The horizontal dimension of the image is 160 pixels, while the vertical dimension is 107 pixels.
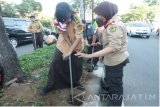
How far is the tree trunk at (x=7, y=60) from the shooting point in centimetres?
482

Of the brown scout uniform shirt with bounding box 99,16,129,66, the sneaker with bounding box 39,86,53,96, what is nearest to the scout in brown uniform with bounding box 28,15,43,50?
the sneaker with bounding box 39,86,53,96

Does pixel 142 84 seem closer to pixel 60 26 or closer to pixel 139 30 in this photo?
pixel 60 26

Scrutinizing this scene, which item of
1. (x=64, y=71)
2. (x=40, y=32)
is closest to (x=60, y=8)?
(x=64, y=71)

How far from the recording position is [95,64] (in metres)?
6.91

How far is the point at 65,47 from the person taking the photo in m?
4.21

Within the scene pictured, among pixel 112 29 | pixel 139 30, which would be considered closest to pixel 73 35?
pixel 112 29

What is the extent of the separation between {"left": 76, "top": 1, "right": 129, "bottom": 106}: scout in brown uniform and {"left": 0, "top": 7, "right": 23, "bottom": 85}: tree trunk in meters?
1.89

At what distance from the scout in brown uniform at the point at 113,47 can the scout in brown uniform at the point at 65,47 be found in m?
0.43

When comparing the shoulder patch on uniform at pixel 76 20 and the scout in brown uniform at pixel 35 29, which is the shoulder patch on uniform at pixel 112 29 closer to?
the shoulder patch on uniform at pixel 76 20

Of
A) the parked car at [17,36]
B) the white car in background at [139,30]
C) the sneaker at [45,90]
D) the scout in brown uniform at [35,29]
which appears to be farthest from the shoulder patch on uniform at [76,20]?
the white car in background at [139,30]

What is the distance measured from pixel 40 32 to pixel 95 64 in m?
4.10

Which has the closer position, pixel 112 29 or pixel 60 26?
pixel 112 29

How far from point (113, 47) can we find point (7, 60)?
232cm

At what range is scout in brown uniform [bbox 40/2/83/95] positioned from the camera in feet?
12.3
